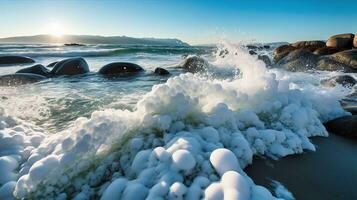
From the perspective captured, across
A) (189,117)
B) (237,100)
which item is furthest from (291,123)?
(189,117)

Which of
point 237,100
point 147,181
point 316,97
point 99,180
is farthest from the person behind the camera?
point 316,97

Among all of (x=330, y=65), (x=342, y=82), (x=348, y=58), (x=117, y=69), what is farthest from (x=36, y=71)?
(x=348, y=58)

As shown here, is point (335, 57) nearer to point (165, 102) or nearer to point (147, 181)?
point (165, 102)

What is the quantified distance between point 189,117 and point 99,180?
1.15 m

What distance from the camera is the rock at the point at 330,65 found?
36.7ft

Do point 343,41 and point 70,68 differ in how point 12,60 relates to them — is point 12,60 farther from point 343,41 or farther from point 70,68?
point 343,41

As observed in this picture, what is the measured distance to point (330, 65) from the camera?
450 inches

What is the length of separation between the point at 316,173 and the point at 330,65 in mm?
9974

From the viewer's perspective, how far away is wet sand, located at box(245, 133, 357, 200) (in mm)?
2439

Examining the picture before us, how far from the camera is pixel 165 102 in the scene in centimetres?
317

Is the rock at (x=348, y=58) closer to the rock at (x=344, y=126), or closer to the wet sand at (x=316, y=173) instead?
the rock at (x=344, y=126)

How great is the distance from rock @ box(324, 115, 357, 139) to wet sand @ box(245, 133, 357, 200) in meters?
0.37

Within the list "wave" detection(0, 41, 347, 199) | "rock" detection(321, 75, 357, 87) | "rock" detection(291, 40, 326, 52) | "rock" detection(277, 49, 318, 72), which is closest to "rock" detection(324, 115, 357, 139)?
"wave" detection(0, 41, 347, 199)

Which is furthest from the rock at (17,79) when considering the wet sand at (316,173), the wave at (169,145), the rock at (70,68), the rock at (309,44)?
the rock at (309,44)
